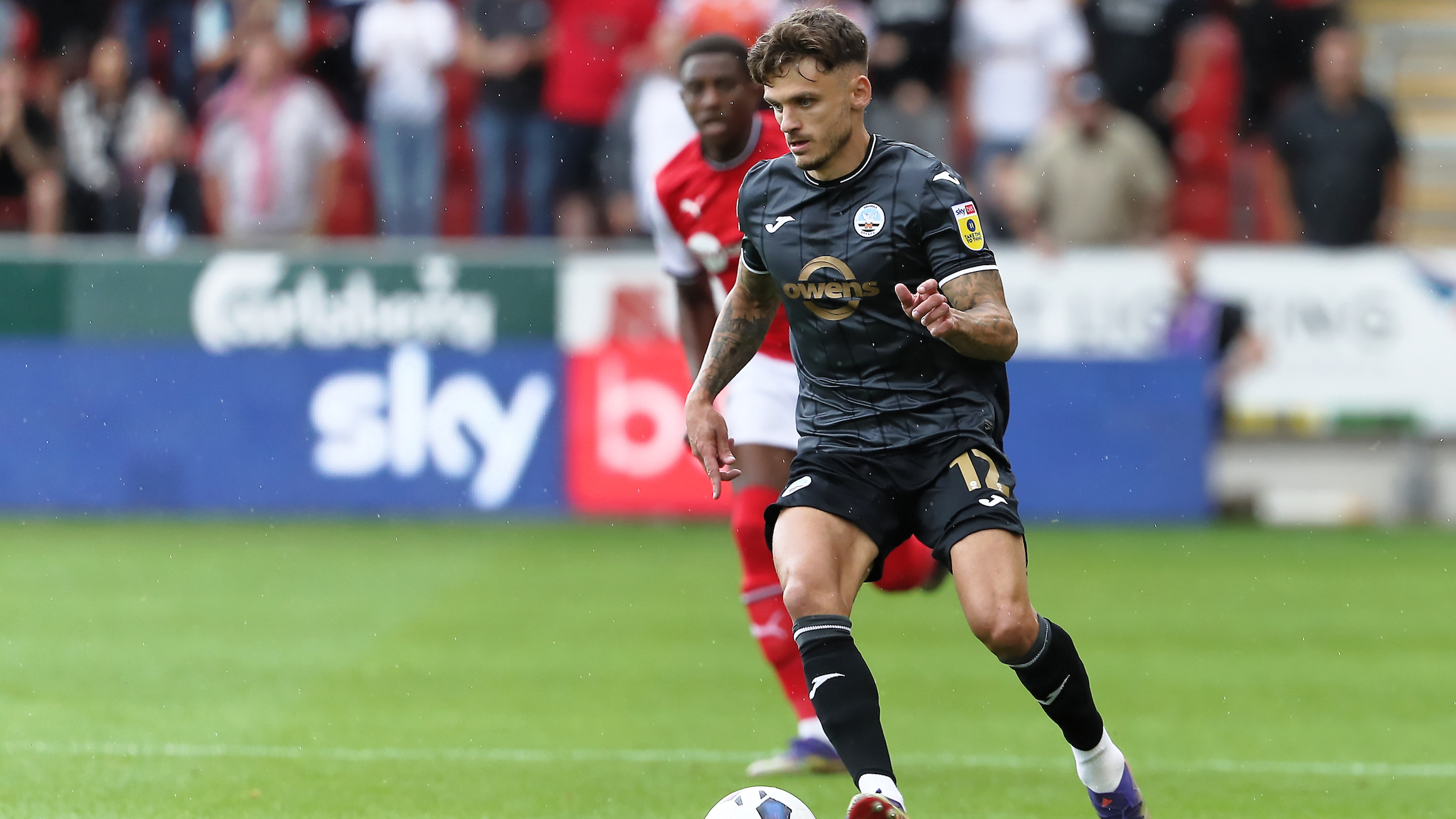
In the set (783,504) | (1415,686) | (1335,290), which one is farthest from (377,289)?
(783,504)

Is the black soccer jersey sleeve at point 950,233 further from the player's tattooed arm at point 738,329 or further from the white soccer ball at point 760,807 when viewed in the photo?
the white soccer ball at point 760,807

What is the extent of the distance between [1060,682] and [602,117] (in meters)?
11.0

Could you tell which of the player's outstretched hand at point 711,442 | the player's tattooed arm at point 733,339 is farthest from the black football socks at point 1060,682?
the player's tattooed arm at point 733,339

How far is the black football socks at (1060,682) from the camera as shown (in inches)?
204

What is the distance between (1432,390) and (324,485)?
26.4 feet

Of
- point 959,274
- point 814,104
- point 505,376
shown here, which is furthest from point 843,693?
point 505,376

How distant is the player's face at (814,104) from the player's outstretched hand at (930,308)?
55 cm

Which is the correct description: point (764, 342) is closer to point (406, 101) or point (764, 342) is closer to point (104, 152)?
point (406, 101)

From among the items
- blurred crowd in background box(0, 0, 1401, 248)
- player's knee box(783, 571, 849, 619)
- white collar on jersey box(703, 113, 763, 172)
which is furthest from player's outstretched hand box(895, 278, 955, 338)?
blurred crowd in background box(0, 0, 1401, 248)

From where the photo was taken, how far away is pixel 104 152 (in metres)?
16.1

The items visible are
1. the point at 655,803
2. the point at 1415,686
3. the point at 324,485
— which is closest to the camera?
the point at 655,803

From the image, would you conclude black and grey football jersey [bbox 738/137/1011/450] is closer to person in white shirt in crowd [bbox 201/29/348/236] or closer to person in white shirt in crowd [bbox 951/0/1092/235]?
person in white shirt in crowd [bbox 951/0/1092/235]

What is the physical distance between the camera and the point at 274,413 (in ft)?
47.4

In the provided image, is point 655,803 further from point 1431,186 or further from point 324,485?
point 1431,186
